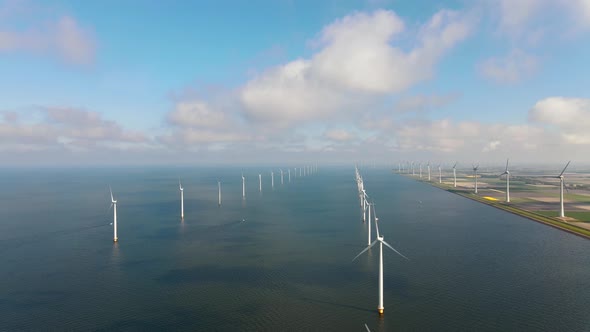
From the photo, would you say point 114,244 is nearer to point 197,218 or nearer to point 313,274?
point 197,218

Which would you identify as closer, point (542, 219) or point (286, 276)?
point (286, 276)

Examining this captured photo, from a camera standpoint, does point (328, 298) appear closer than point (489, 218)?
Yes

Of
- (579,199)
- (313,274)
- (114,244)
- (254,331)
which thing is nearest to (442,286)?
(313,274)

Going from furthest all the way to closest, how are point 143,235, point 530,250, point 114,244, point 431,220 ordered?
point 431,220 < point 143,235 < point 114,244 < point 530,250

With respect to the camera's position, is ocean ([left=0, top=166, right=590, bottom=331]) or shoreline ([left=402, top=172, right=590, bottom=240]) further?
shoreline ([left=402, top=172, right=590, bottom=240])

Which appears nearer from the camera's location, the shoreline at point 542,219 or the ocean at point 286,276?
the ocean at point 286,276

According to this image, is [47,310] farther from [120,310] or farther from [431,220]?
[431,220]

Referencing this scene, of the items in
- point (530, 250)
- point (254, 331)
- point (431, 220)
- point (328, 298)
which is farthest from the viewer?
point (431, 220)

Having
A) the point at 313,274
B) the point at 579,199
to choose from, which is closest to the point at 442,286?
the point at 313,274

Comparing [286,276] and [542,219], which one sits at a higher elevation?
[286,276]
